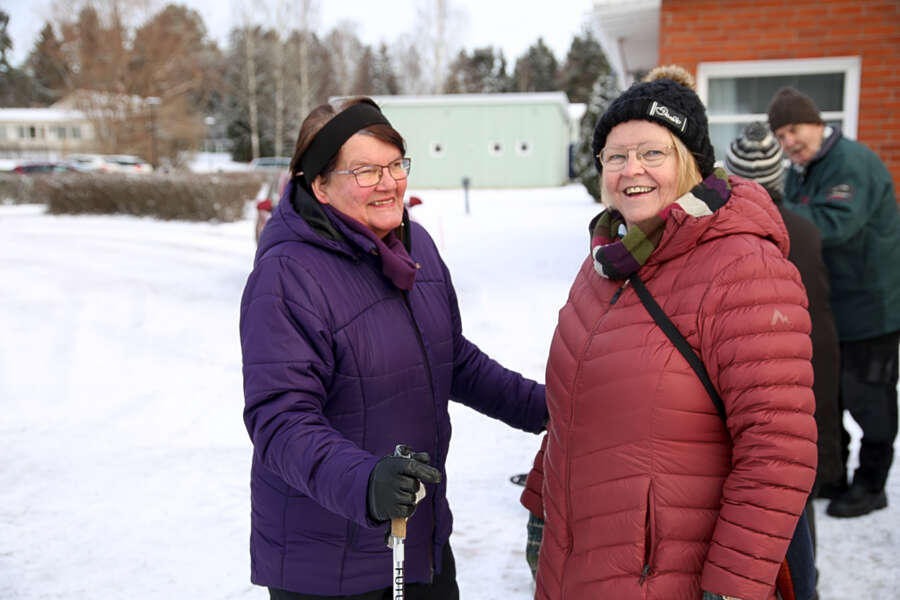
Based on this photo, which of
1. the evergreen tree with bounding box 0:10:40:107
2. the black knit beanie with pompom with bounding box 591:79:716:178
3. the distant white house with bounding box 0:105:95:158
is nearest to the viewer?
the black knit beanie with pompom with bounding box 591:79:716:178

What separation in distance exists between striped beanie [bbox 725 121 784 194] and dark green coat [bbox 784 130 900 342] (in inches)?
24.6

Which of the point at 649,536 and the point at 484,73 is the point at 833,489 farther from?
the point at 484,73

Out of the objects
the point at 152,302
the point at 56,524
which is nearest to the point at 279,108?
the point at 152,302

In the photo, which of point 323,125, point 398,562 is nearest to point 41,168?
point 323,125

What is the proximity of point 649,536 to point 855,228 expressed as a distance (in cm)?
268

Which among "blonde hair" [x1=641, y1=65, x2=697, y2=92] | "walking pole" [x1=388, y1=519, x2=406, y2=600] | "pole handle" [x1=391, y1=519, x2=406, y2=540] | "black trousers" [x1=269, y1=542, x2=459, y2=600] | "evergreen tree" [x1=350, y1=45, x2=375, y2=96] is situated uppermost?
"evergreen tree" [x1=350, y1=45, x2=375, y2=96]

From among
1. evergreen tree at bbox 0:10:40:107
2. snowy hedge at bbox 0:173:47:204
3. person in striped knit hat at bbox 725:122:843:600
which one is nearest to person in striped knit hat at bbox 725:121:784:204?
person in striped knit hat at bbox 725:122:843:600

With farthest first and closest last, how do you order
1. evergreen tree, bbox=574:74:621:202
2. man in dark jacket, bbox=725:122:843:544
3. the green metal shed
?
the green metal shed → evergreen tree, bbox=574:74:621:202 → man in dark jacket, bbox=725:122:843:544

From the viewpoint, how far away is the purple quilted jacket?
1.81 metres

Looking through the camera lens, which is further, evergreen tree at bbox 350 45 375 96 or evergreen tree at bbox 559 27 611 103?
evergreen tree at bbox 559 27 611 103

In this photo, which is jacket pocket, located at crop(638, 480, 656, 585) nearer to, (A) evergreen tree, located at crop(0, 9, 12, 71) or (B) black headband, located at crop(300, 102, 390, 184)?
(B) black headband, located at crop(300, 102, 390, 184)

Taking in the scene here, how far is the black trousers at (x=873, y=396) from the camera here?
408 cm

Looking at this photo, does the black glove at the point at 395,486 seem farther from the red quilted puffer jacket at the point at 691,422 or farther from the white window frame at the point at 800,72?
the white window frame at the point at 800,72

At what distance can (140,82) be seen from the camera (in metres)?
45.9
